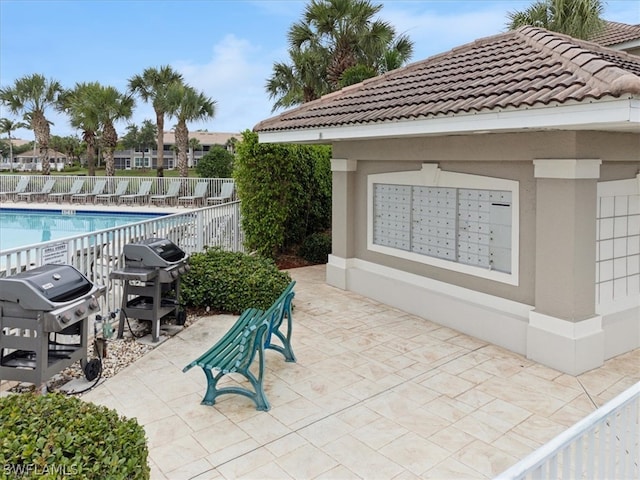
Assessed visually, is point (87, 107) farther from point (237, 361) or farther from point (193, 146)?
point (193, 146)

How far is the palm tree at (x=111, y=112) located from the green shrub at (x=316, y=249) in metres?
24.4

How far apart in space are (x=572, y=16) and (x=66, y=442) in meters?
16.7

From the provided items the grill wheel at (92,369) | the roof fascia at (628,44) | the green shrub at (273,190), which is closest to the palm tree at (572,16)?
the roof fascia at (628,44)

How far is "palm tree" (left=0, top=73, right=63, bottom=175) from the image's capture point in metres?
36.4

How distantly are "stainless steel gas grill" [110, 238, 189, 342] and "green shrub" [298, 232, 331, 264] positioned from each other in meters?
6.41

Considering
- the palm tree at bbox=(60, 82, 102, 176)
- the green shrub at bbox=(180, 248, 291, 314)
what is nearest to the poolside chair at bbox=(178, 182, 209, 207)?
the palm tree at bbox=(60, 82, 102, 176)

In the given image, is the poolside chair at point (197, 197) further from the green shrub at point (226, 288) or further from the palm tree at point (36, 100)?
the green shrub at point (226, 288)

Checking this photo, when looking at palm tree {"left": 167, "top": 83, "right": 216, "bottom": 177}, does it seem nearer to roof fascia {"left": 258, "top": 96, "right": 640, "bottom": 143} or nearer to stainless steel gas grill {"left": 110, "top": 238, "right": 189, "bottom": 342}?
roof fascia {"left": 258, "top": 96, "right": 640, "bottom": 143}

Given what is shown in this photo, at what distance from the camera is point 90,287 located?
5910 mm

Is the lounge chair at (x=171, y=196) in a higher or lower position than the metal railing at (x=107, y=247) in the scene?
higher

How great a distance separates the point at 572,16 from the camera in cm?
1446

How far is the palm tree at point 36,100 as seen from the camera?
36438 mm

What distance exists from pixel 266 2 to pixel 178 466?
59.9 feet

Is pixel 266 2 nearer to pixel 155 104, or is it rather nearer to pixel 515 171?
pixel 515 171
